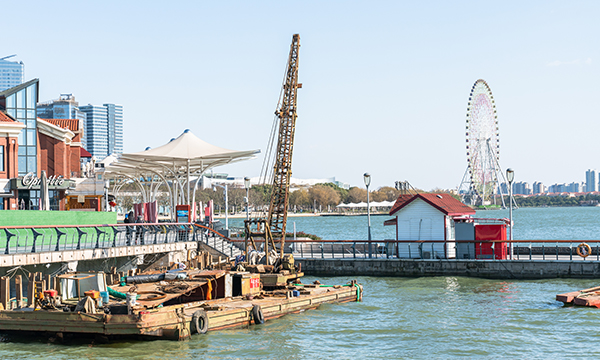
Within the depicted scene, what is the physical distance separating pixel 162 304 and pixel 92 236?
10821mm

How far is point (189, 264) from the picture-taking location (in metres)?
35.0

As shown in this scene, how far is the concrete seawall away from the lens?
3684 cm

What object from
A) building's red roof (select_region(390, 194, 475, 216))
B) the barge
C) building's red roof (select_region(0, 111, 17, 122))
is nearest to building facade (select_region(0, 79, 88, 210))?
building's red roof (select_region(0, 111, 17, 122))

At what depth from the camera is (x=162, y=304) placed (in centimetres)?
2541

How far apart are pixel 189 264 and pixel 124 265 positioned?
600cm

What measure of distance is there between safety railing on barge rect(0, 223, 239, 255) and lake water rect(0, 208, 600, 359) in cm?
804

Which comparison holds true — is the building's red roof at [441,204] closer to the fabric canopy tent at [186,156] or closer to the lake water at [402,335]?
the lake water at [402,335]

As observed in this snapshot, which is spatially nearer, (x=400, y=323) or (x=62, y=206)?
(x=400, y=323)

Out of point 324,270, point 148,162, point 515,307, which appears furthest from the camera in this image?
point 148,162

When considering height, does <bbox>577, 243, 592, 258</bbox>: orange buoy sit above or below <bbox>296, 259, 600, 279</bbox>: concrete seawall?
above

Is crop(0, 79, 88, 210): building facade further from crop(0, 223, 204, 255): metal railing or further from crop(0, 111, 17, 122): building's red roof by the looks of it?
crop(0, 223, 204, 255): metal railing

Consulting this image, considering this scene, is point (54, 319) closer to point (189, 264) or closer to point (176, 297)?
point (176, 297)

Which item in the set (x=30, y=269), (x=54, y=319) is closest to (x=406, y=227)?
(x=30, y=269)

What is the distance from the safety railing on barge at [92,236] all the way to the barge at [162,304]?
5.45 metres
